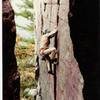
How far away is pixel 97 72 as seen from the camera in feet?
11.7

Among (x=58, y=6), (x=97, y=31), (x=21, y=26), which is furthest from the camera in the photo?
(x=21, y=26)

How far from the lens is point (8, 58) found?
541cm

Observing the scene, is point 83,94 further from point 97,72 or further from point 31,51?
point 31,51

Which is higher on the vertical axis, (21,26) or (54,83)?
(21,26)

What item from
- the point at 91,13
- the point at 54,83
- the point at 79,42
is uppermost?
the point at 91,13

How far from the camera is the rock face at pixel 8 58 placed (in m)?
5.11

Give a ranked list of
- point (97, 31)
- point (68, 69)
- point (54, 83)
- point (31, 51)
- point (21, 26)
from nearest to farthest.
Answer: point (97, 31) < point (68, 69) < point (54, 83) < point (21, 26) < point (31, 51)

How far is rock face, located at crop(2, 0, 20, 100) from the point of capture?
5113 mm

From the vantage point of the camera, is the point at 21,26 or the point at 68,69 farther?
the point at 21,26

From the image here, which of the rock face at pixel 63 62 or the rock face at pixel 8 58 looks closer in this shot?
the rock face at pixel 63 62

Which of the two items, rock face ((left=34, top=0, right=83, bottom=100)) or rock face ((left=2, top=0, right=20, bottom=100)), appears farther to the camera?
rock face ((left=2, top=0, right=20, bottom=100))

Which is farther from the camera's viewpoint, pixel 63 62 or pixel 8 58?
pixel 8 58

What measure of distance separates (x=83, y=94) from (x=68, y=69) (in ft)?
2.94

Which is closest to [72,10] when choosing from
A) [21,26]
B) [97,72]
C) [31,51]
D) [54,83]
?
[97,72]
